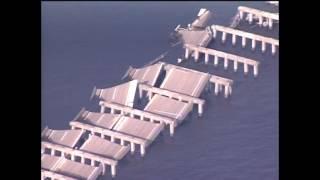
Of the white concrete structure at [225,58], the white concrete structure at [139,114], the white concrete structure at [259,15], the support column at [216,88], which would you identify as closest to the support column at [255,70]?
the white concrete structure at [225,58]

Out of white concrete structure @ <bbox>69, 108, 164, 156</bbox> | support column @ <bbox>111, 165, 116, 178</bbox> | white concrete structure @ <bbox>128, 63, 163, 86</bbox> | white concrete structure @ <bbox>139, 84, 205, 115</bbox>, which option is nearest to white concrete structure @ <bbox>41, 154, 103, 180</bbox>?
support column @ <bbox>111, 165, 116, 178</bbox>

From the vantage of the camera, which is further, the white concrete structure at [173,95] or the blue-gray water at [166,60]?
the white concrete structure at [173,95]

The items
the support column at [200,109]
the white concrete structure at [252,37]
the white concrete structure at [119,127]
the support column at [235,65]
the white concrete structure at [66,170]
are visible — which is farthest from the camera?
the white concrete structure at [252,37]

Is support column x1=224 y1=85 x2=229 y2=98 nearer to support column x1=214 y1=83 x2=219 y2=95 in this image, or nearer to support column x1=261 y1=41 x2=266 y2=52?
support column x1=214 y1=83 x2=219 y2=95

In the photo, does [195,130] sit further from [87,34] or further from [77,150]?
[87,34]

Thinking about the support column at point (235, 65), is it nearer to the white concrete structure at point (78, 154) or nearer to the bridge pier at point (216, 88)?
the bridge pier at point (216, 88)

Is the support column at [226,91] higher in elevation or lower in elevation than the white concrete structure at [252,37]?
lower

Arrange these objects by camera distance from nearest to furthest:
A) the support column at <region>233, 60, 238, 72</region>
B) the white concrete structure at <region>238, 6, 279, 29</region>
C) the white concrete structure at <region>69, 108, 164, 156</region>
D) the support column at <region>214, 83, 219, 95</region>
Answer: the white concrete structure at <region>69, 108, 164, 156</region>
the support column at <region>214, 83, 219, 95</region>
the support column at <region>233, 60, 238, 72</region>
the white concrete structure at <region>238, 6, 279, 29</region>
